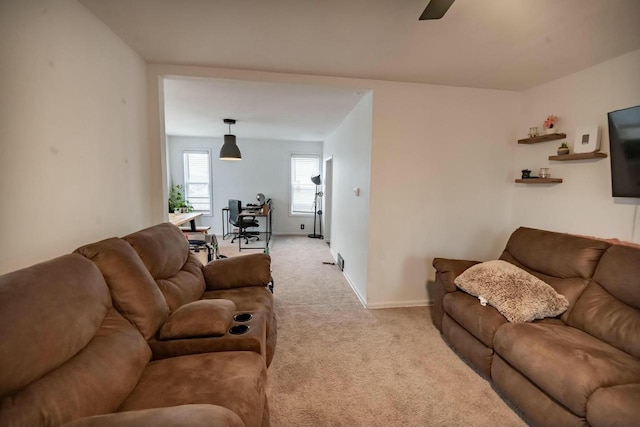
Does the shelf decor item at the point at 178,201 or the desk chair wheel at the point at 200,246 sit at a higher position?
the shelf decor item at the point at 178,201

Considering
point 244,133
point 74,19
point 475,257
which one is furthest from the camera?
point 244,133

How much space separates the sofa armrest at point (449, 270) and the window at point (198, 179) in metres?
5.68

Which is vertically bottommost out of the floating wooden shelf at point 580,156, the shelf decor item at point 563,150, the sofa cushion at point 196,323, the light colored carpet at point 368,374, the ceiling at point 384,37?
the light colored carpet at point 368,374

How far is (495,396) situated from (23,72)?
10.4ft

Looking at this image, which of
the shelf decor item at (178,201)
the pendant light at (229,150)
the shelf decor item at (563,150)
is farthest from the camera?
the shelf decor item at (178,201)

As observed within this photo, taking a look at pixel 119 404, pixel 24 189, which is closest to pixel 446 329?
pixel 119 404

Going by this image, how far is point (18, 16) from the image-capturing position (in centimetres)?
125

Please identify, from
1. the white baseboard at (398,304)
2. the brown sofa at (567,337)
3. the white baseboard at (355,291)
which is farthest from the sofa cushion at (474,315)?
the white baseboard at (355,291)

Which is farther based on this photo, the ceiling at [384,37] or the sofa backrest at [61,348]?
the ceiling at [384,37]

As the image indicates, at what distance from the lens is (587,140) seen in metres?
2.30

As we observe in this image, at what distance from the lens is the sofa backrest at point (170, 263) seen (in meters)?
1.71

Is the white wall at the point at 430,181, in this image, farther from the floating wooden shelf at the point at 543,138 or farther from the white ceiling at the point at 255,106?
the white ceiling at the point at 255,106

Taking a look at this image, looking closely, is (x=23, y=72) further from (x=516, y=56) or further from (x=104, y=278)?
(x=516, y=56)

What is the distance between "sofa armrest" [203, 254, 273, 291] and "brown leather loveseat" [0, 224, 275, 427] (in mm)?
462
